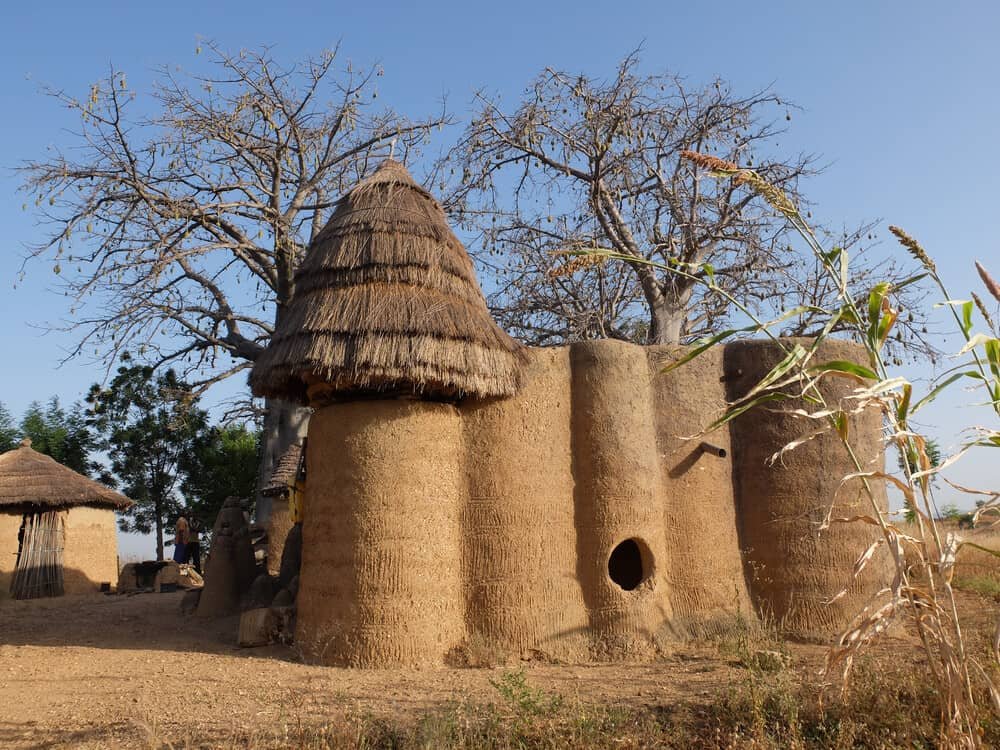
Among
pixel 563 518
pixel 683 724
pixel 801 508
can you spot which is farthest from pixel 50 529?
pixel 683 724

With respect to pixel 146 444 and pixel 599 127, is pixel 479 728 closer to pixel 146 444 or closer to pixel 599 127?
pixel 599 127

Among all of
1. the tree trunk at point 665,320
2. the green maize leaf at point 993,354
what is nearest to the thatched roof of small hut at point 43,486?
the tree trunk at point 665,320

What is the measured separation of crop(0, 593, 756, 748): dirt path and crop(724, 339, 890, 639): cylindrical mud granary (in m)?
1.11

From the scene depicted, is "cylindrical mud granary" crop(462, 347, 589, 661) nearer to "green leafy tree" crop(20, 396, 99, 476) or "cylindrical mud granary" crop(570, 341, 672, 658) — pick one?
"cylindrical mud granary" crop(570, 341, 672, 658)

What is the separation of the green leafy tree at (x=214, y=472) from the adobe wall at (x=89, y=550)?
741 centimetres

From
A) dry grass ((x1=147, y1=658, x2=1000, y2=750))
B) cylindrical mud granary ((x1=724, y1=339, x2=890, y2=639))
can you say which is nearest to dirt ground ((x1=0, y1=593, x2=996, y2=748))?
dry grass ((x1=147, y1=658, x2=1000, y2=750))

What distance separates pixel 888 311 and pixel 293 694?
4352 mm

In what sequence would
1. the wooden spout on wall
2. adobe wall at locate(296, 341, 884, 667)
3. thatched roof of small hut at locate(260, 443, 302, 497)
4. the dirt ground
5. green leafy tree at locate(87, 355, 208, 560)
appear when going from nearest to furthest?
the dirt ground, adobe wall at locate(296, 341, 884, 667), the wooden spout on wall, thatched roof of small hut at locate(260, 443, 302, 497), green leafy tree at locate(87, 355, 208, 560)

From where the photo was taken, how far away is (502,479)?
7160 millimetres

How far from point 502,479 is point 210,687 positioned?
111 inches

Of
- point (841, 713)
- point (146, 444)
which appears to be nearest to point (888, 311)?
point (841, 713)

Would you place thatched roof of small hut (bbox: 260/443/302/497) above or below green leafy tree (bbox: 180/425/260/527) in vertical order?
below

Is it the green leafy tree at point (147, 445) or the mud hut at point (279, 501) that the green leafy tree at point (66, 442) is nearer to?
the green leafy tree at point (147, 445)

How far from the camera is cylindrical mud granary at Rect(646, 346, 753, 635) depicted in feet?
24.7
